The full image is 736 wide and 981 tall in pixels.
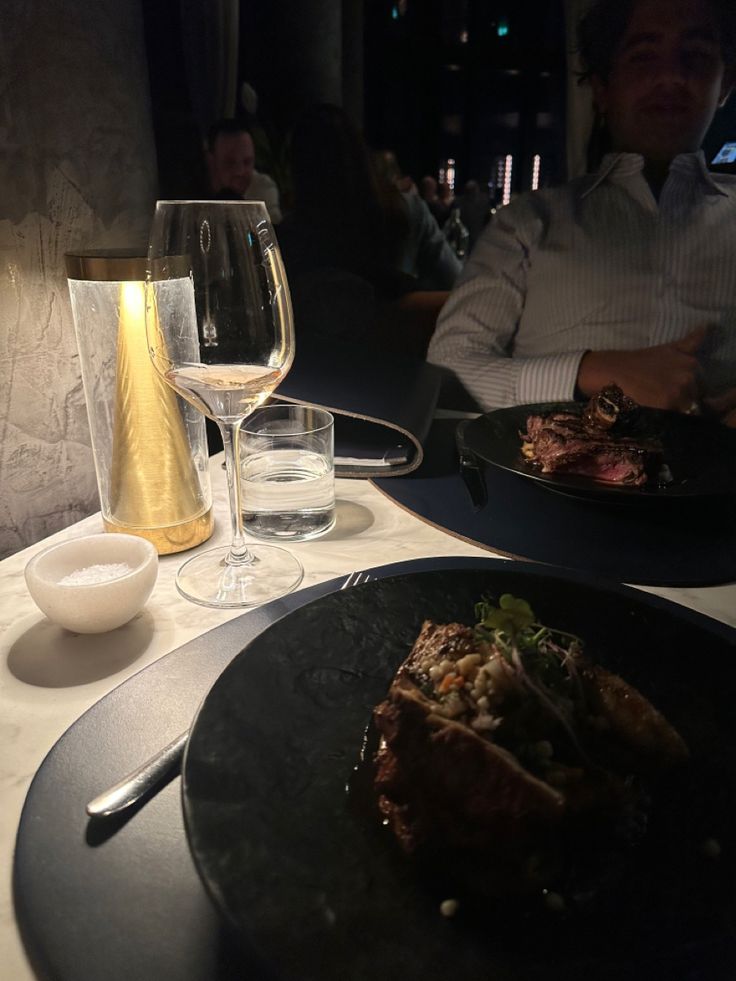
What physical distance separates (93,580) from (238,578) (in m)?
0.18

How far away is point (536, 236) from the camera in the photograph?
2023mm

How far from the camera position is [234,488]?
0.81 m

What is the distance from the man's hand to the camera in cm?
156

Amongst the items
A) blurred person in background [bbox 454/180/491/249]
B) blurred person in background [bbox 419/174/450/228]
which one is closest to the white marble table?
blurred person in background [bbox 419/174/450/228]

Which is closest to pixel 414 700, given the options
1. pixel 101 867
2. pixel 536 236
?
pixel 101 867

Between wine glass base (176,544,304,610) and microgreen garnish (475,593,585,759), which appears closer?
microgreen garnish (475,593,585,759)

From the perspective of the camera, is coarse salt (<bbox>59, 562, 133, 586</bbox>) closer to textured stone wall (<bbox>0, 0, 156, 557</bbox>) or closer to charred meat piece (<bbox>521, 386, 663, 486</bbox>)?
textured stone wall (<bbox>0, 0, 156, 557</bbox>)

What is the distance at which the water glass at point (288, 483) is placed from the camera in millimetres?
963

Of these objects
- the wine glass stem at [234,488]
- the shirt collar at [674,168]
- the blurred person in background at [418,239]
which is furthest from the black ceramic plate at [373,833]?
the shirt collar at [674,168]

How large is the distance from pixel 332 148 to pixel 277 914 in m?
1.66

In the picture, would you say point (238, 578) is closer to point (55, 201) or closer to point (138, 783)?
point (138, 783)

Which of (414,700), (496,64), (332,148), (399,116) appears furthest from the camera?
(496,64)

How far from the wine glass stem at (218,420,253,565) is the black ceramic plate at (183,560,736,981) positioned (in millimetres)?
269

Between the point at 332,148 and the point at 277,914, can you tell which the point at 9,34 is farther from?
the point at 277,914
